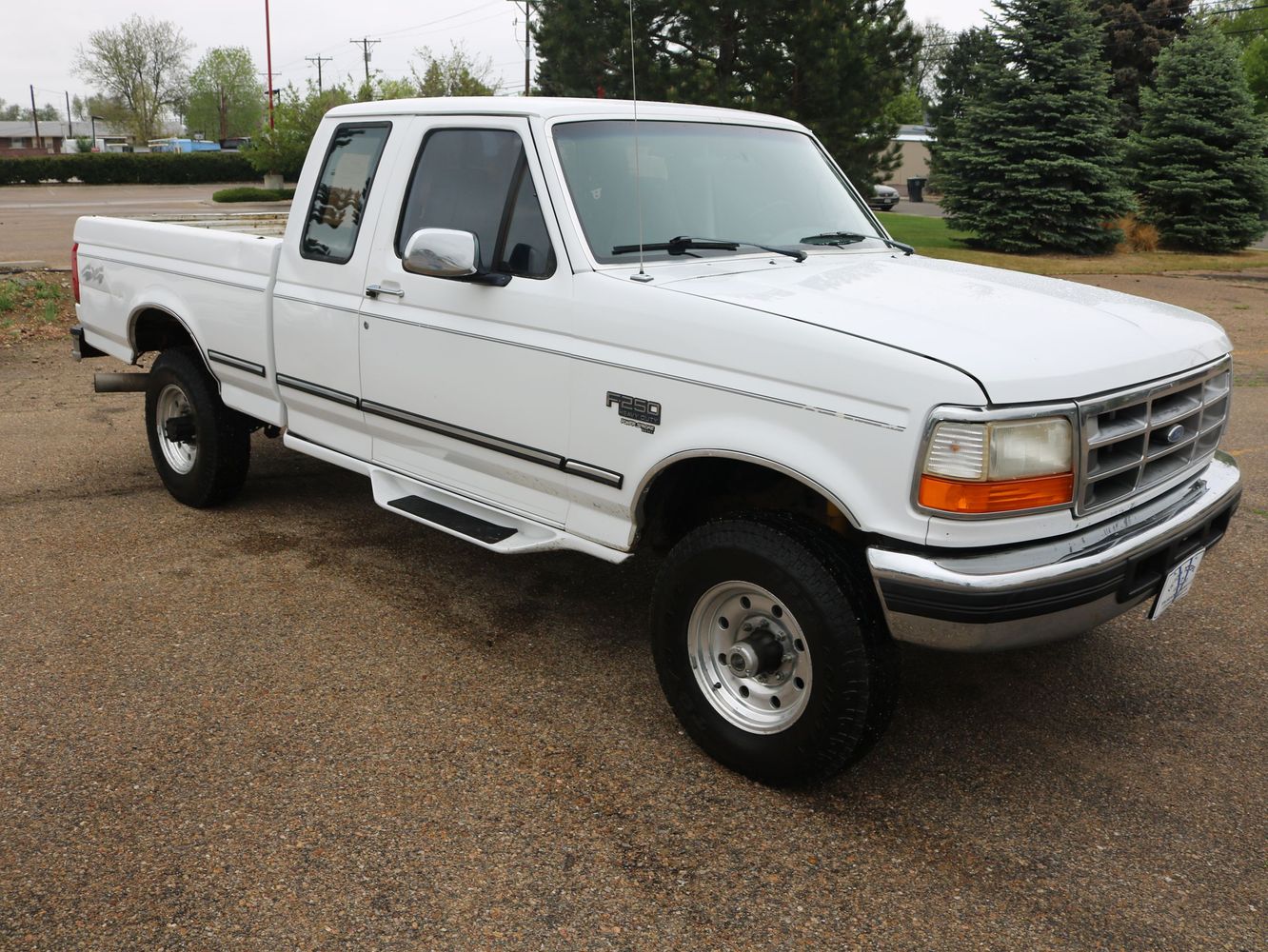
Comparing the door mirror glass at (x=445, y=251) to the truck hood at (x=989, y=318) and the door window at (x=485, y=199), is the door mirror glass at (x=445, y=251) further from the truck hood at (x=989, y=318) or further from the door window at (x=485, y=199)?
the truck hood at (x=989, y=318)

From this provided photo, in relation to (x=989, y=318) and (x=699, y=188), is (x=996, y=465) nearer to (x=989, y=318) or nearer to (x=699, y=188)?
(x=989, y=318)

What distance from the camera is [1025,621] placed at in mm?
3059

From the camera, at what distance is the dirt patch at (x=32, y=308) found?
11.6 m

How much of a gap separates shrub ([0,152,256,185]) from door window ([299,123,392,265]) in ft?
154

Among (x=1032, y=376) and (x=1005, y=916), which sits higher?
(x=1032, y=376)

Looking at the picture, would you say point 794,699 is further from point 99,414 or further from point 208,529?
point 99,414

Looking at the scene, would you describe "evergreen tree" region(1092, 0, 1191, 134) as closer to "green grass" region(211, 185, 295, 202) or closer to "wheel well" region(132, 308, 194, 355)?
"green grass" region(211, 185, 295, 202)

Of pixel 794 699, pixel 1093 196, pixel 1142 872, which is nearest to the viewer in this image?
pixel 1142 872

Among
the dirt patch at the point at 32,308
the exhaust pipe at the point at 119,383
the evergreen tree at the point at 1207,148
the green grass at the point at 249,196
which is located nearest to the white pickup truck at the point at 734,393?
the exhaust pipe at the point at 119,383

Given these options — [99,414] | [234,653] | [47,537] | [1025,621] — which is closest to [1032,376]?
[1025,621]

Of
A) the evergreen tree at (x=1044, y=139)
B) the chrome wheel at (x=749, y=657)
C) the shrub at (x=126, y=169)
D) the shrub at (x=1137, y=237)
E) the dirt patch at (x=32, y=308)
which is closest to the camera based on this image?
the chrome wheel at (x=749, y=657)

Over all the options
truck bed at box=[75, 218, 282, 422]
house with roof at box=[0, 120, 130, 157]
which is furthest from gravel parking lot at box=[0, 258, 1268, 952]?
house with roof at box=[0, 120, 130, 157]

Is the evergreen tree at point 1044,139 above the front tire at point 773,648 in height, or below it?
above

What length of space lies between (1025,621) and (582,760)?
4.91 feet
